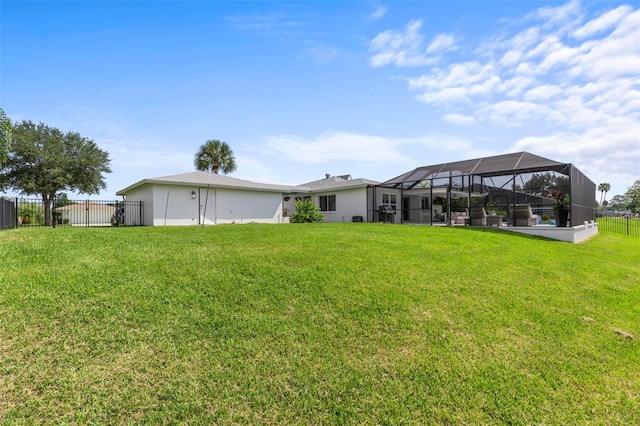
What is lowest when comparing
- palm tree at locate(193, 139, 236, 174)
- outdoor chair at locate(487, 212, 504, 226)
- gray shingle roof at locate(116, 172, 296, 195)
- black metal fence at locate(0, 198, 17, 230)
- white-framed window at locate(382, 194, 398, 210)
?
outdoor chair at locate(487, 212, 504, 226)

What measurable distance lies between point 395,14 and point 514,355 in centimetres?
918

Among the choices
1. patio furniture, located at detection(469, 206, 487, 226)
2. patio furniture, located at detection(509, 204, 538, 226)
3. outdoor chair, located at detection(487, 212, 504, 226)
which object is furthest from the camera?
patio furniture, located at detection(469, 206, 487, 226)

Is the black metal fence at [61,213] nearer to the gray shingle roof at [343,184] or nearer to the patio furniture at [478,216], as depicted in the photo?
the gray shingle roof at [343,184]

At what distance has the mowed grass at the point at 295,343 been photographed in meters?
2.63

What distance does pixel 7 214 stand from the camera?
11.2 m

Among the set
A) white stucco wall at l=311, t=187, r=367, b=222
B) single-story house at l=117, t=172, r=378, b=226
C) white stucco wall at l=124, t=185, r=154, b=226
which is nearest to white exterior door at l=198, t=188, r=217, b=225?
single-story house at l=117, t=172, r=378, b=226

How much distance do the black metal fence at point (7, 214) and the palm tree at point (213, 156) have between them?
16145 millimetres

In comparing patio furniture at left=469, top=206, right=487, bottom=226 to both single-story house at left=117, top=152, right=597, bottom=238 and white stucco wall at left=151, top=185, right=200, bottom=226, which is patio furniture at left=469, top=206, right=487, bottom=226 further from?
white stucco wall at left=151, top=185, right=200, bottom=226

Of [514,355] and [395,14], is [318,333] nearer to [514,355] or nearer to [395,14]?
[514,355]

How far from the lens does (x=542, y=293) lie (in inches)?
222

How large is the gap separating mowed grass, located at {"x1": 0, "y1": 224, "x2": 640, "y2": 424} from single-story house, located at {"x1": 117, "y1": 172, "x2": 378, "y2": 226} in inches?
419

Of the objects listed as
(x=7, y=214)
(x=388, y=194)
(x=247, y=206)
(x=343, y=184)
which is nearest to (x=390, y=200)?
(x=388, y=194)

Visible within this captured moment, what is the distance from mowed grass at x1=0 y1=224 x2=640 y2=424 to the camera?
8.63ft

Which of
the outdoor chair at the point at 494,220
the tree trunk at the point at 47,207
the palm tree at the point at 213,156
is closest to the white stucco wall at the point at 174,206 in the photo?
the tree trunk at the point at 47,207
